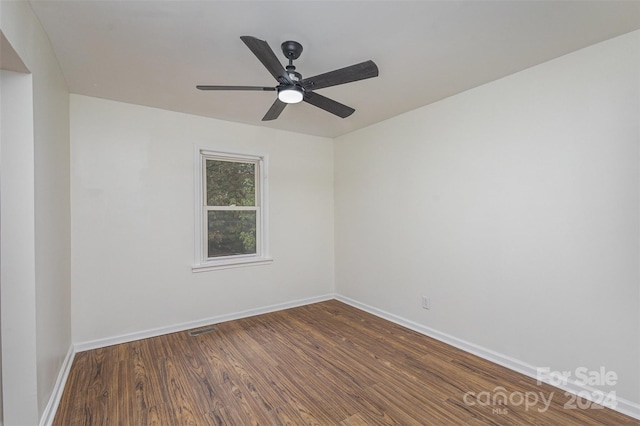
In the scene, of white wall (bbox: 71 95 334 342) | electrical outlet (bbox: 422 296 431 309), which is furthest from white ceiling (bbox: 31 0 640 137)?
electrical outlet (bbox: 422 296 431 309)

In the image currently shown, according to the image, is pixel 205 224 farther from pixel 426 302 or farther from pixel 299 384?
pixel 426 302

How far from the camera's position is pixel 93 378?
2412mm

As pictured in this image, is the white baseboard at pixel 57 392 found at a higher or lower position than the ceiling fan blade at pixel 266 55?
lower

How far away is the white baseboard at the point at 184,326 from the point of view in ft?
9.69

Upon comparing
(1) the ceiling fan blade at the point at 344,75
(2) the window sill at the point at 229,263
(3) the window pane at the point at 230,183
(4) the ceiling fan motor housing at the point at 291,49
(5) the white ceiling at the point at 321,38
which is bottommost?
(2) the window sill at the point at 229,263

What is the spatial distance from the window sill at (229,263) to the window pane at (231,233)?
137mm

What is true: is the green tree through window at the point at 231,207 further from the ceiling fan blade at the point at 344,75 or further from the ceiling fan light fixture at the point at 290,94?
the ceiling fan blade at the point at 344,75

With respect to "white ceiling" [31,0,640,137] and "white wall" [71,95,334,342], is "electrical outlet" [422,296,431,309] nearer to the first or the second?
"white wall" [71,95,334,342]

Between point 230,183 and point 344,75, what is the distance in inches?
96.0

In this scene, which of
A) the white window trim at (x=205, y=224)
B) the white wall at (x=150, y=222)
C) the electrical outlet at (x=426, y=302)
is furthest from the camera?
the white window trim at (x=205, y=224)

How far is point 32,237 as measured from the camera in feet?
5.46

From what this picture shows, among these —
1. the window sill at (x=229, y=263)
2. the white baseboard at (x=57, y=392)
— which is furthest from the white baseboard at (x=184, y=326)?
the window sill at (x=229, y=263)

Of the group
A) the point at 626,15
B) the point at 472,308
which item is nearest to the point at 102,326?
the point at 472,308

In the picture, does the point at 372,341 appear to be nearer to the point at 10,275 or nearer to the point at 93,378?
the point at 93,378
